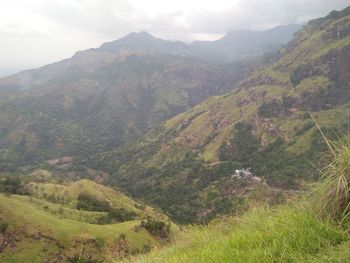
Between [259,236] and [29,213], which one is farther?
[29,213]

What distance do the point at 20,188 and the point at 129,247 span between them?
44229mm

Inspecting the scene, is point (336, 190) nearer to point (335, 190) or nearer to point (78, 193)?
point (335, 190)

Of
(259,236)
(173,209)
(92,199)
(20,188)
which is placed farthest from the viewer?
(173,209)

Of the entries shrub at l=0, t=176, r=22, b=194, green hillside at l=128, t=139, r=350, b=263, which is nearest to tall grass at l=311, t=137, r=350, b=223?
green hillside at l=128, t=139, r=350, b=263

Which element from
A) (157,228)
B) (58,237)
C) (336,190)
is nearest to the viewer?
(336,190)

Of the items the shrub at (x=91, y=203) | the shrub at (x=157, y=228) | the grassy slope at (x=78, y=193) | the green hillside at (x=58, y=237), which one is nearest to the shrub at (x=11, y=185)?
the grassy slope at (x=78, y=193)

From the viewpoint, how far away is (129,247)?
2432 inches

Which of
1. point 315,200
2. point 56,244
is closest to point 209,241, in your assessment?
point 315,200

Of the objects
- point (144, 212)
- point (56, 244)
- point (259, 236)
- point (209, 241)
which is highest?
point (259, 236)

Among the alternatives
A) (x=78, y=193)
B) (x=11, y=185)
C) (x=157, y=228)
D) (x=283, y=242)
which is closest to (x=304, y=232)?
(x=283, y=242)

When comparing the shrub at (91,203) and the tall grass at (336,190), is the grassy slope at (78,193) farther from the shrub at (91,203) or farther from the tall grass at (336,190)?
the tall grass at (336,190)

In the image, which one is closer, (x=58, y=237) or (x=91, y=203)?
(x=58, y=237)

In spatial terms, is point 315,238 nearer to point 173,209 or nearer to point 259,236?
point 259,236

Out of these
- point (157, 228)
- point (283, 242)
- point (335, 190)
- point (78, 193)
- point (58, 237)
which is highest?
point (335, 190)
